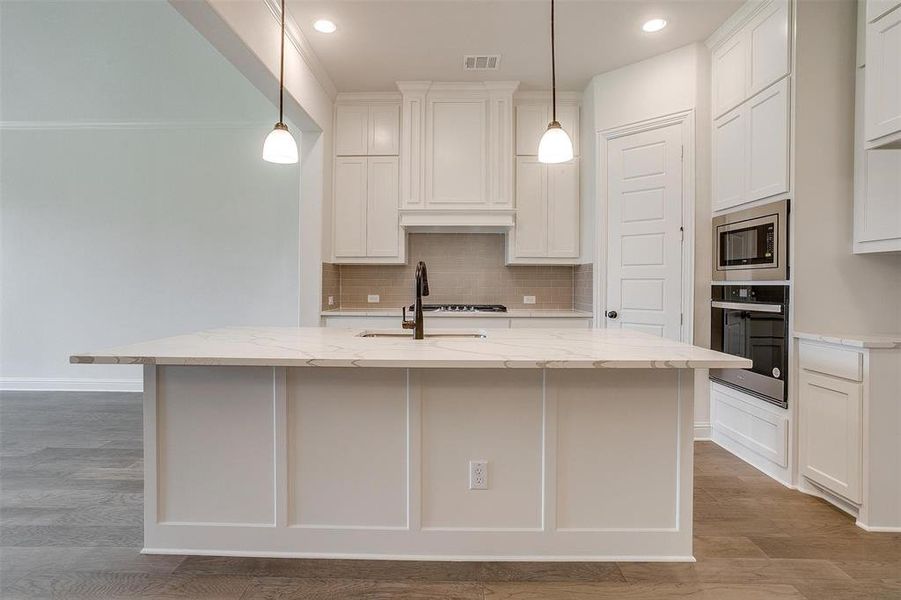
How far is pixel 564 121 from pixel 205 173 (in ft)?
11.5

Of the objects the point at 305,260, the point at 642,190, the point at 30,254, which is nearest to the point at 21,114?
the point at 30,254

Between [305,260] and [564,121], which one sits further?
[564,121]

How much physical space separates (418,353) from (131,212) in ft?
14.9

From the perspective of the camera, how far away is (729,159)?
3217 mm

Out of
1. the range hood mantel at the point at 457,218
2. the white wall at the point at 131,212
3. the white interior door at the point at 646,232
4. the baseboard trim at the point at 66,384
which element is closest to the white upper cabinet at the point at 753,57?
the white interior door at the point at 646,232

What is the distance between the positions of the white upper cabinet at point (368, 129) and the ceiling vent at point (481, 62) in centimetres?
79

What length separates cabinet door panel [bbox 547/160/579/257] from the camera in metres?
4.28

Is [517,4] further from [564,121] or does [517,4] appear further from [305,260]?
[305,260]

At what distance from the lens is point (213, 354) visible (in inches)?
68.1

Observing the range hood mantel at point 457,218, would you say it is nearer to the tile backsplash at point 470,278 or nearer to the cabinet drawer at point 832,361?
the tile backsplash at point 470,278

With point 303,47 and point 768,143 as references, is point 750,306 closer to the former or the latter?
point 768,143

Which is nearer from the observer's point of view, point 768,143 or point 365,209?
point 768,143

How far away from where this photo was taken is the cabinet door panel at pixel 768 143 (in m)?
2.71

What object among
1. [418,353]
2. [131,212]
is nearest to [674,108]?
[418,353]
